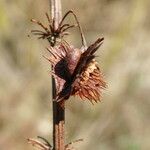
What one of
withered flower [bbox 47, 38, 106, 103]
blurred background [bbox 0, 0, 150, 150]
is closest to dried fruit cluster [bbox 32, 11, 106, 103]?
withered flower [bbox 47, 38, 106, 103]

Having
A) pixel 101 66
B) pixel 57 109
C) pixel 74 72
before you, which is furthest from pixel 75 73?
pixel 101 66

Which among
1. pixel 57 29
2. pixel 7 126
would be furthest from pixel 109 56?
pixel 57 29

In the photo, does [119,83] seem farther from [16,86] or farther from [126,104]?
[16,86]

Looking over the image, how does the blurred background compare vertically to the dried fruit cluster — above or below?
above

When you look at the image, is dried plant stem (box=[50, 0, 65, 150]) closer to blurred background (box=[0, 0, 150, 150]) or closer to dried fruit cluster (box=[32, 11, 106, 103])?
dried fruit cluster (box=[32, 11, 106, 103])

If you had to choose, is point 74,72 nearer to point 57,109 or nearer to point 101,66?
point 57,109
